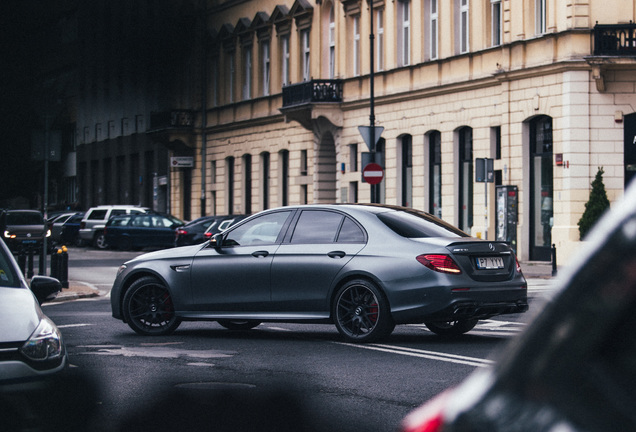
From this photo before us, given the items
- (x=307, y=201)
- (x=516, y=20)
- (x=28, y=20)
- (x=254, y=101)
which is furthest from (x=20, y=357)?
(x=254, y=101)

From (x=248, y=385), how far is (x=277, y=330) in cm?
526

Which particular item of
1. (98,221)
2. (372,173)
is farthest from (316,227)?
(98,221)

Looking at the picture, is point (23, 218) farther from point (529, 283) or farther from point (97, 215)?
point (529, 283)

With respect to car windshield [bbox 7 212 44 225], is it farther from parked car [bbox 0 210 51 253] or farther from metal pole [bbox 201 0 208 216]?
metal pole [bbox 201 0 208 216]

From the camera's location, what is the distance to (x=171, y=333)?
43.1 feet

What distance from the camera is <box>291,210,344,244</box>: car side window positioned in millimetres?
12234

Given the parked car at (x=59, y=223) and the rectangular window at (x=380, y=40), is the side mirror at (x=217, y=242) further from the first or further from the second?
the parked car at (x=59, y=223)

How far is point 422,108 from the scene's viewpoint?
36312mm

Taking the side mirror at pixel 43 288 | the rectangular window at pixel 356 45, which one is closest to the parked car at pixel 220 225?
the rectangular window at pixel 356 45

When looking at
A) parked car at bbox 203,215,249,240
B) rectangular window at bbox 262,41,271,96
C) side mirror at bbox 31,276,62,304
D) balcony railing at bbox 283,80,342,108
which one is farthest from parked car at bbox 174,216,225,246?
side mirror at bbox 31,276,62,304

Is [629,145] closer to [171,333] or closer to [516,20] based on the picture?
[516,20]

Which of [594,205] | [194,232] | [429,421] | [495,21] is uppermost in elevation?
[495,21]

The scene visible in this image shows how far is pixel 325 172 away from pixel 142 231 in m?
7.11

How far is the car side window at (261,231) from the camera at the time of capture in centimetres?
1256
